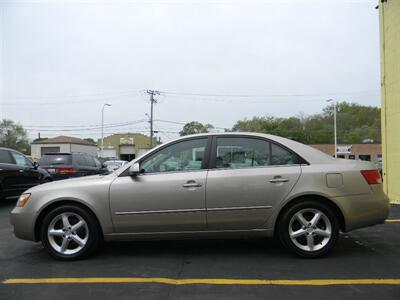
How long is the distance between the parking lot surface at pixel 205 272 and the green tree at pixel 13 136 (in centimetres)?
8498

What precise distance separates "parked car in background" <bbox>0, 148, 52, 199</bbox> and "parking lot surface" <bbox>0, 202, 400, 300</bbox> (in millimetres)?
4959

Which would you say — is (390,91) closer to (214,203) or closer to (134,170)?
(214,203)

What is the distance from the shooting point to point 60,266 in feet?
15.6

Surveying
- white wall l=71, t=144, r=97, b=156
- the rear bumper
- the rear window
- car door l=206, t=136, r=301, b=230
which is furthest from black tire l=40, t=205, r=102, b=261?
white wall l=71, t=144, r=97, b=156

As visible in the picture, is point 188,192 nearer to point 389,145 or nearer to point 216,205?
point 216,205

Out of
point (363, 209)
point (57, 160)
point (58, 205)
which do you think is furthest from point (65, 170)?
point (363, 209)

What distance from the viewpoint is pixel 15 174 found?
10562mm

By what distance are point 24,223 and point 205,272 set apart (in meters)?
2.38

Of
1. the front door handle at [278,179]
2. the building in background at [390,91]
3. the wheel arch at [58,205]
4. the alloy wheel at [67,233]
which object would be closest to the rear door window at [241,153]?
the front door handle at [278,179]

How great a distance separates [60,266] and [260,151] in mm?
2838

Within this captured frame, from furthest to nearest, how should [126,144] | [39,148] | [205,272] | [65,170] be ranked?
[126,144] → [39,148] → [65,170] → [205,272]

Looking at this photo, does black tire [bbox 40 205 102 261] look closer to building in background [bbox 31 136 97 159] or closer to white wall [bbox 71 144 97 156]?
white wall [bbox 71 144 97 156]

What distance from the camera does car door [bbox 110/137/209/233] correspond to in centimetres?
485

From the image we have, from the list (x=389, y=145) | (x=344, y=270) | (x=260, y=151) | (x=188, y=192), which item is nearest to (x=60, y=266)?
(x=188, y=192)
